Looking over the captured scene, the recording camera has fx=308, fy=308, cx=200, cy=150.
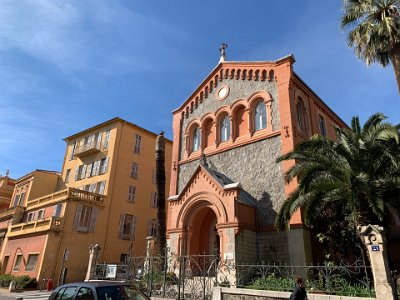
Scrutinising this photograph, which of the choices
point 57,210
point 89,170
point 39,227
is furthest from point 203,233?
point 89,170

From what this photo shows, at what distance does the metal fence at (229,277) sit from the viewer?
9891 millimetres

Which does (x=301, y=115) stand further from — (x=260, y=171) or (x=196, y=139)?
(x=196, y=139)

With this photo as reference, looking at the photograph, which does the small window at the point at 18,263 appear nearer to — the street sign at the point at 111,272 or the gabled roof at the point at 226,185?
the street sign at the point at 111,272

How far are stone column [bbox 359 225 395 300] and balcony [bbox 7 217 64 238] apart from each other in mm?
22184

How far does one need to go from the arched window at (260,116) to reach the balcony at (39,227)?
16.9m

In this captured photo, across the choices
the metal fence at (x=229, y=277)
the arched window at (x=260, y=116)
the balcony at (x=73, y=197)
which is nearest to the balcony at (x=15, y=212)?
the balcony at (x=73, y=197)

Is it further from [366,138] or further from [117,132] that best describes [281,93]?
[117,132]

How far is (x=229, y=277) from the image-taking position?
13.3 m

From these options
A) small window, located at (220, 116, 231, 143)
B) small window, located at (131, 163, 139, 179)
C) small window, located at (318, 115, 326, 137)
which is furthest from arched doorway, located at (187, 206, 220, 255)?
small window, located at (131, 163, 139, 179)

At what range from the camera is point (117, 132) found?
30.7m

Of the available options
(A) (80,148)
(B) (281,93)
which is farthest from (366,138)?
(A) (80,148)

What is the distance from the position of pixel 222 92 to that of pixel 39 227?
18.2 m

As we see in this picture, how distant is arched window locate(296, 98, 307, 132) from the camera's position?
18.4 m

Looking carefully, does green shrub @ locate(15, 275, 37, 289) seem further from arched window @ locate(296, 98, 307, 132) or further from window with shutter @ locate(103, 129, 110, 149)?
arched window @ locate(296, 98, 307, 132)
